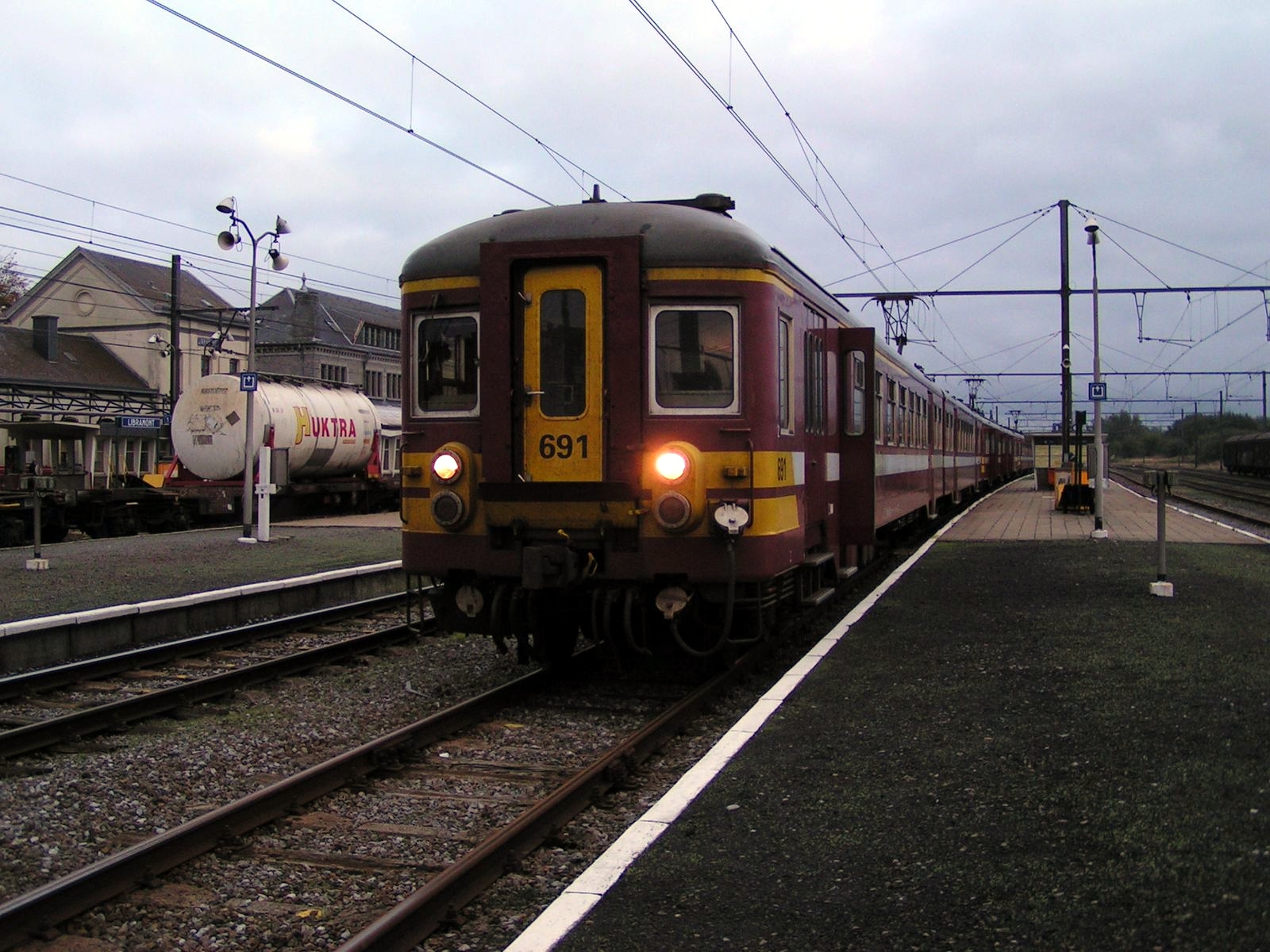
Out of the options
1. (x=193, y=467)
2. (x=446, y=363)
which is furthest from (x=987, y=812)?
(x=193, y=467)

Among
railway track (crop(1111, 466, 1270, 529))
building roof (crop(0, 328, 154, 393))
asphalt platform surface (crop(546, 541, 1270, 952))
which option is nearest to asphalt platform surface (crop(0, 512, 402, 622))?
asphalt platform surface (crop(546, 541, 1270, 952))

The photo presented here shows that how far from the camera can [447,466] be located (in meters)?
7.73

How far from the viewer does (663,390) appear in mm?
7520

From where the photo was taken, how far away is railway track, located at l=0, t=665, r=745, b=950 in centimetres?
431

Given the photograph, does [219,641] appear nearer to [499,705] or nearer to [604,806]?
[499,705]

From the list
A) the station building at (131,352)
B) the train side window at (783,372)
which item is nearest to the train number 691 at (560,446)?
the train side window at (783,372)

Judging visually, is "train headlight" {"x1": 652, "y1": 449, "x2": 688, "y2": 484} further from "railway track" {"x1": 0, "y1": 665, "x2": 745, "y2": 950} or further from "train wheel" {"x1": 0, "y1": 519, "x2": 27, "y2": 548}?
"train wheel" {"x1": 0, "y1": 519, "x2": 27, "y2": 548}

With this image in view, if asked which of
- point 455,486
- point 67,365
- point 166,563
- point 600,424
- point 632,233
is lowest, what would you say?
point 166,563

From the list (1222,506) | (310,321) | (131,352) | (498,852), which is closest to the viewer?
(498,852)

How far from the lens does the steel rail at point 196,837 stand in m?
4.18

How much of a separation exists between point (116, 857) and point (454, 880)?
136 centimetres

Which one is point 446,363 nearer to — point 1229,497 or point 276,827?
point 276,827

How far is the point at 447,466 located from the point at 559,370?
0.97m

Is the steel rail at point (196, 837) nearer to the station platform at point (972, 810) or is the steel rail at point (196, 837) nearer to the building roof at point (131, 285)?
the station platform at point (972, 810)
